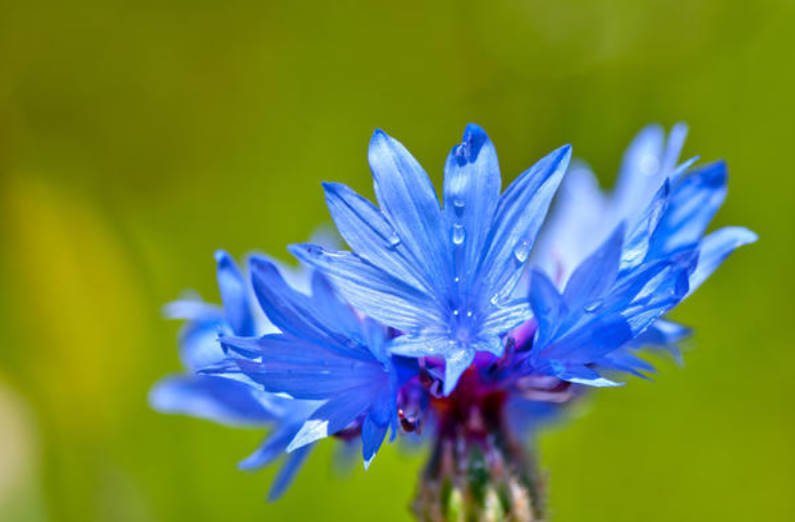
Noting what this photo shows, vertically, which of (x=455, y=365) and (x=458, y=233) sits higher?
(x=458, y=233)

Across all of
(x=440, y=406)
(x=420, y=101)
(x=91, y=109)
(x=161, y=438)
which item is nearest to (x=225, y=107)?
(x=91, y=109)

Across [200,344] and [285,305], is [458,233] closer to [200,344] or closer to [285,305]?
[285,305]

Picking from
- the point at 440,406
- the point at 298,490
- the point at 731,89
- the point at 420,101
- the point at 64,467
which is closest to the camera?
the point at 440,406

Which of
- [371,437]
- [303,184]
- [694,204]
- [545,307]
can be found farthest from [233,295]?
[303,184]

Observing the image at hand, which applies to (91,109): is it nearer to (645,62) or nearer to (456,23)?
(456,23)

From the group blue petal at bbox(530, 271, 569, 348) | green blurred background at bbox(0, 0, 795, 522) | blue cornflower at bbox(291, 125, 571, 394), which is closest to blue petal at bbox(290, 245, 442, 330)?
blue cornflower at bbox(291, 125, 571, 394)

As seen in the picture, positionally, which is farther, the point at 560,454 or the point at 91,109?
the point at 91,109

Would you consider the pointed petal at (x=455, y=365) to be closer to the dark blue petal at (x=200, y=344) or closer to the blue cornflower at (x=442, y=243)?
the blue cornflower at (x=442, y=243)
